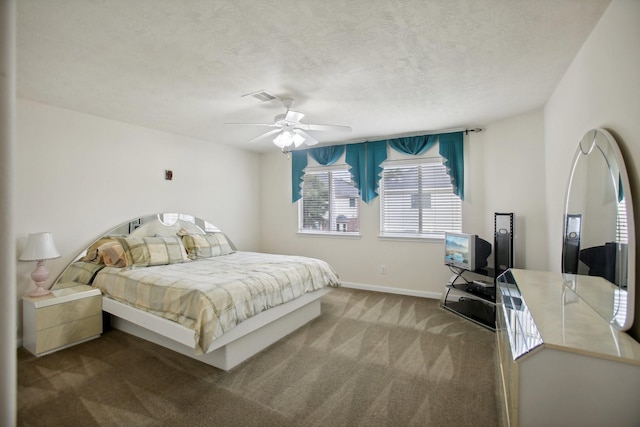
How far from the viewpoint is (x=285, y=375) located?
7.68ft

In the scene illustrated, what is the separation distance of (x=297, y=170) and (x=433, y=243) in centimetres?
268

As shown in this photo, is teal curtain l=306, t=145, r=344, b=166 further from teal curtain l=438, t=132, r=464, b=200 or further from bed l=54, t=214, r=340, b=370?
bed l=54, t=214, r=340, b=370

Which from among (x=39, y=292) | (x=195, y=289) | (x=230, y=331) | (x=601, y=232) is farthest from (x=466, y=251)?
(x=39, y=292)

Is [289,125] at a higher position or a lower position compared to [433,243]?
higher

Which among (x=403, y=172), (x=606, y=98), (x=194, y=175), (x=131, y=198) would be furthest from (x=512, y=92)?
(x=131, y=198)

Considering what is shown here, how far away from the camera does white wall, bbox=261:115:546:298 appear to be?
3455 millimetres

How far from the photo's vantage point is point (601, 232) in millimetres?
1696

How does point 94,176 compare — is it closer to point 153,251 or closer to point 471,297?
point 153,251

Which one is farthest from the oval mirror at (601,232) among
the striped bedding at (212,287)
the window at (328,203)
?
the window at (328,203)

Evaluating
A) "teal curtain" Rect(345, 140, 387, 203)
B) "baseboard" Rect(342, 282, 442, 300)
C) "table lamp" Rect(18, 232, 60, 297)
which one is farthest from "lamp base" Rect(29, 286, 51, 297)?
"teal curtain" Rect(345, 140, 387, 203)

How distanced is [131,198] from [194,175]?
1.01 meters

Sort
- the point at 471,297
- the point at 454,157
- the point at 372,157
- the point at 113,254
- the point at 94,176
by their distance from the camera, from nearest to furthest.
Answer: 1. the point at 113,254
2. the point at 94,176
3. the point at 471,297
4. the point at 454,157
5. the point at 372,157

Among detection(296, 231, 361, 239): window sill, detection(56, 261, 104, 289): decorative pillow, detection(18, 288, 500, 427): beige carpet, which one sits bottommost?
detection(18, 288, 500, 427): beige carpet

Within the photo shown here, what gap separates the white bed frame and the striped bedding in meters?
0.07
